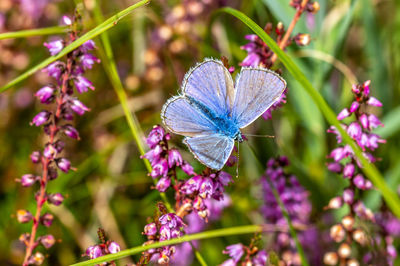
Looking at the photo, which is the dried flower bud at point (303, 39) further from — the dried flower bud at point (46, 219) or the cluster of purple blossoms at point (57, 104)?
the dried flower bud at point (46, 219)

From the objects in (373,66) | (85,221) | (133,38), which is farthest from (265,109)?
(133,38)

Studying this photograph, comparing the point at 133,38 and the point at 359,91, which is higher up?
the point at 133,38

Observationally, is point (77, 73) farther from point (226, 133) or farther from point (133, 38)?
point (133, 38)

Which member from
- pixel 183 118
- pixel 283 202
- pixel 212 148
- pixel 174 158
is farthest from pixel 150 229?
pixel 283 202

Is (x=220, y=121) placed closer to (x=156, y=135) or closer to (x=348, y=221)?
(x=156, y=135)

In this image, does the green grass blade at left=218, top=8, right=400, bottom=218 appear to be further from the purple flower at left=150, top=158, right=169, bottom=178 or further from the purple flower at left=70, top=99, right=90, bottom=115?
the purple flower at left=70, top=99, right=90, bottom=115

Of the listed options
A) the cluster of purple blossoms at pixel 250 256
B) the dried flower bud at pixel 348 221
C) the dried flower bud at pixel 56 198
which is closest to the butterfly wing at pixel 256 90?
the cluster of purple blossoms at pixel 250 256
